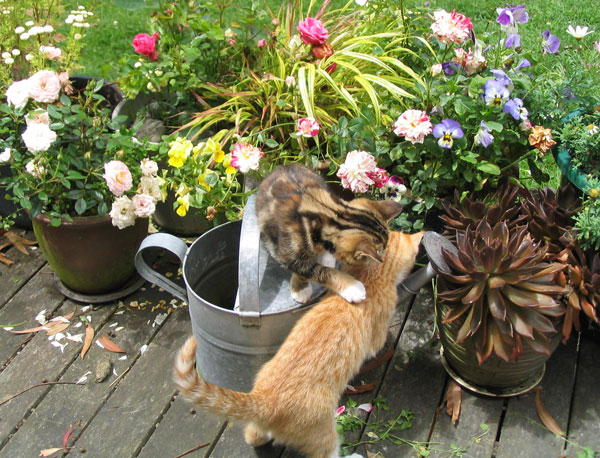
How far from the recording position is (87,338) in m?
2.84

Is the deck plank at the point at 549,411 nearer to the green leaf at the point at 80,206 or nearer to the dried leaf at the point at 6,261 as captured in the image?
the green leaf at the point at 80,206

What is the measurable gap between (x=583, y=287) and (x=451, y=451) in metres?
0.85

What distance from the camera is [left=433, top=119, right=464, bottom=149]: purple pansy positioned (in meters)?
2.54

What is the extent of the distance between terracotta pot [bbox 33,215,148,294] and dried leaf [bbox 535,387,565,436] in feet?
6.88

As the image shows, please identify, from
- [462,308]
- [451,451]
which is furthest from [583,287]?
[451,451]

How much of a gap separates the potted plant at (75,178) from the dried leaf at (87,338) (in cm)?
24

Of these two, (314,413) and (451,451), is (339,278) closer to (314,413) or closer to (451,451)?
(314,413)

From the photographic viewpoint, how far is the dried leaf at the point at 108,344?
279 centimetres

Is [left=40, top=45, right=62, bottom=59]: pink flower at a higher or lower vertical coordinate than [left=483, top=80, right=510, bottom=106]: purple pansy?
lower

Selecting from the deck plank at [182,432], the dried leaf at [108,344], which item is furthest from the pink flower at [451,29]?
the dried leaf at [108,344]

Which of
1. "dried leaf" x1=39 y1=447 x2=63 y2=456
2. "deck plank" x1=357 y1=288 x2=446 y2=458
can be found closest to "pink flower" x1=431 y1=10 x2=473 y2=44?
"deck plank" x1=357 y1=288 x2=446 y2=458

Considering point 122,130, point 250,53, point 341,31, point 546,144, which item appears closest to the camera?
point 546,144

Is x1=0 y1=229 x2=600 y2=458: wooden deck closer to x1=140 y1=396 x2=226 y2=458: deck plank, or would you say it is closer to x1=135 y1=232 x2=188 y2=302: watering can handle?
x1=140 y1=396 x2=226 y2=458: deck plank

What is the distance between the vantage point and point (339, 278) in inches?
86.1
